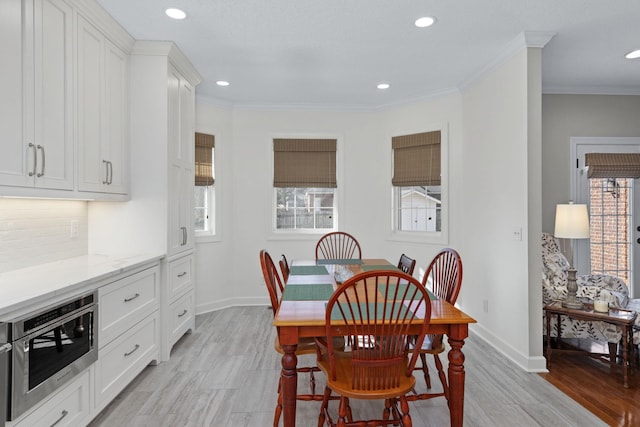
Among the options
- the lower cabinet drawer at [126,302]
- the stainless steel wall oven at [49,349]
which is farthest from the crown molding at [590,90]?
the stainless steel wall oven at [49,349]

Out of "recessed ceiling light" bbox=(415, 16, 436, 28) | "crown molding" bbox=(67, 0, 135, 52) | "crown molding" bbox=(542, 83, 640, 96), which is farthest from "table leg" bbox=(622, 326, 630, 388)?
"crown molding" bbox=(67, 0, 135, 52)

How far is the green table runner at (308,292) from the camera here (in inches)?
87.3

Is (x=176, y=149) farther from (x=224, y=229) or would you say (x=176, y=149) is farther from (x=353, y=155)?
(x=353, y=155)

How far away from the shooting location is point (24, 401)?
5.32ft

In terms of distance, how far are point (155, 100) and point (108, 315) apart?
180cm

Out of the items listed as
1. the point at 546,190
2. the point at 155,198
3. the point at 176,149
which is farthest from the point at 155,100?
the point at 546,190

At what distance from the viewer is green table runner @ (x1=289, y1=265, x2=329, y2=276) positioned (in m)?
2.96

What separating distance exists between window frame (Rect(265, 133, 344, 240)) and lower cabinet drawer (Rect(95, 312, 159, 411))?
2212mm

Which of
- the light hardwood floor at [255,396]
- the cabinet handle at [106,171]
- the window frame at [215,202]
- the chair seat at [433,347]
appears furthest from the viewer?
the window frame at [215,202]

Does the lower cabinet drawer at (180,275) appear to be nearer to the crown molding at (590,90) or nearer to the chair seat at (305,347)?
the chair seat at (305,347)

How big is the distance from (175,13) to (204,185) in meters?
2.21

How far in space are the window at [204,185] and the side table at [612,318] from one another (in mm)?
3727

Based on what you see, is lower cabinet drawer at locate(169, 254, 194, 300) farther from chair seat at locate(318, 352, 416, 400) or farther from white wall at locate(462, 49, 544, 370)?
white wall at locate(462, 49, 544, 370)

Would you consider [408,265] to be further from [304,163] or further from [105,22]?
[105,22]
